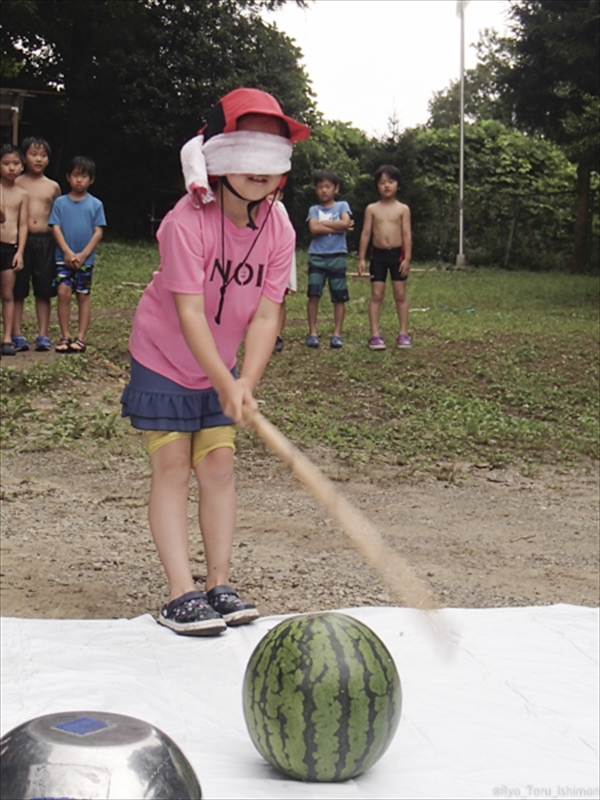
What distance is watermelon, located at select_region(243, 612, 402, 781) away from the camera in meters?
2.67

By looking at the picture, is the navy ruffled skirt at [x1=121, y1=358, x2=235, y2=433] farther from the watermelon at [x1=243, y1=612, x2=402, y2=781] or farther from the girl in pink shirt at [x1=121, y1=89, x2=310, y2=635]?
the watermelon at [x1=243, y1=612, x2=402, y2=781]

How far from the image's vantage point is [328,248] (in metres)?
10.0

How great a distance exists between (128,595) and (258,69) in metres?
22.0

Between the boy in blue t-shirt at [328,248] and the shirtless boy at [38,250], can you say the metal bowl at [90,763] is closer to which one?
the shirtless boy at [38,250]

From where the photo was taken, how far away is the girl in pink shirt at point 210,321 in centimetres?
364

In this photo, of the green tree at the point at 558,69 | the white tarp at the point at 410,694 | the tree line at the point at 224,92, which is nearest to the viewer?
the white tarp at the point at 410,694

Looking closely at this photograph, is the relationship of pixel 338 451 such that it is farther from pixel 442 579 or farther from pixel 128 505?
pixel 442 579

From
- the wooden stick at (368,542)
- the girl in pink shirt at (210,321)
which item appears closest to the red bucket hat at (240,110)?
the girl in pink shirt at (210,321)

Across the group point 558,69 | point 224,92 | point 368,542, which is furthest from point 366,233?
point 224,92

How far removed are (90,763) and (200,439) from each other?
111 inches

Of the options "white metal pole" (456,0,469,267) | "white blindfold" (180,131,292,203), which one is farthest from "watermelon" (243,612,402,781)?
"white metal pole" (456,0,469,267)

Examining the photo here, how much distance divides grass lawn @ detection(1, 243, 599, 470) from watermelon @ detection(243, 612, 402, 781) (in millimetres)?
4321

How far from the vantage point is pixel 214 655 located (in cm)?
370

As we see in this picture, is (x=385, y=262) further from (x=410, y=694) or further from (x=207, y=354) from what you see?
(x=410, y=694)
